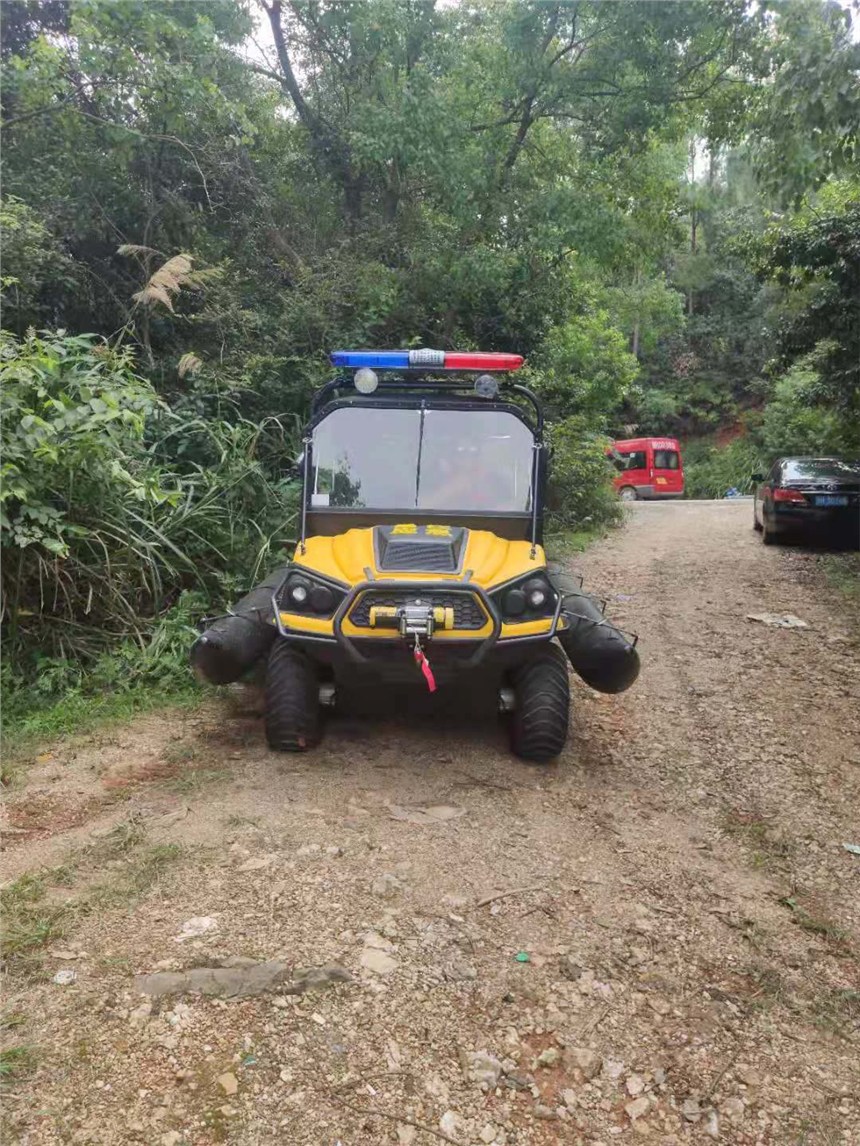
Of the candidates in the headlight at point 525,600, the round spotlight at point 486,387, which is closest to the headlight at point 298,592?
the headlight at point 525,600

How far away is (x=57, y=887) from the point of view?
12.3 feet

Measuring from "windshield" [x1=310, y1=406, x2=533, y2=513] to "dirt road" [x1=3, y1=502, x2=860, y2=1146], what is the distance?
60.2 inches

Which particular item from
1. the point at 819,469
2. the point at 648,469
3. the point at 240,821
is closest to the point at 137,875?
the point at 240,821

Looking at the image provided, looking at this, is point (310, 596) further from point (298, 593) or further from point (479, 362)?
point (479, 362)

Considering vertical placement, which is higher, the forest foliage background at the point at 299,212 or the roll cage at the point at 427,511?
the forest foliage background at the point at 299,212

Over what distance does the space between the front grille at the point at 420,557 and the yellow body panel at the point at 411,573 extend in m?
0.07

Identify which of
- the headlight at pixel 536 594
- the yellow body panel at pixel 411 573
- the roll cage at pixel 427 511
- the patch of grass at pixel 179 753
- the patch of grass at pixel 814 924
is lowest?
the patch of grass at pixel 814 924

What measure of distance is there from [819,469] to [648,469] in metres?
18.4

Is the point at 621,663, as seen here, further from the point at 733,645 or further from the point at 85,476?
the point at 85,476

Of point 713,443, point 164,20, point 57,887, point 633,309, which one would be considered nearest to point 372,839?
point 57,887

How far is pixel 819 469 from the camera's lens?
529 inches

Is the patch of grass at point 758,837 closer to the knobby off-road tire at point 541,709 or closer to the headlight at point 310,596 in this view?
the knobby off-road tire at point 541,709

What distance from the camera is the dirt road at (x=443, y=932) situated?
2.62 meters

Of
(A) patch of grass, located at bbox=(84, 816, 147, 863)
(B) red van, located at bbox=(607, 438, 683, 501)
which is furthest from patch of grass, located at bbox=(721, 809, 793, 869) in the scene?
(B) red van, located at bbox=(607, 438, 683, 501)
